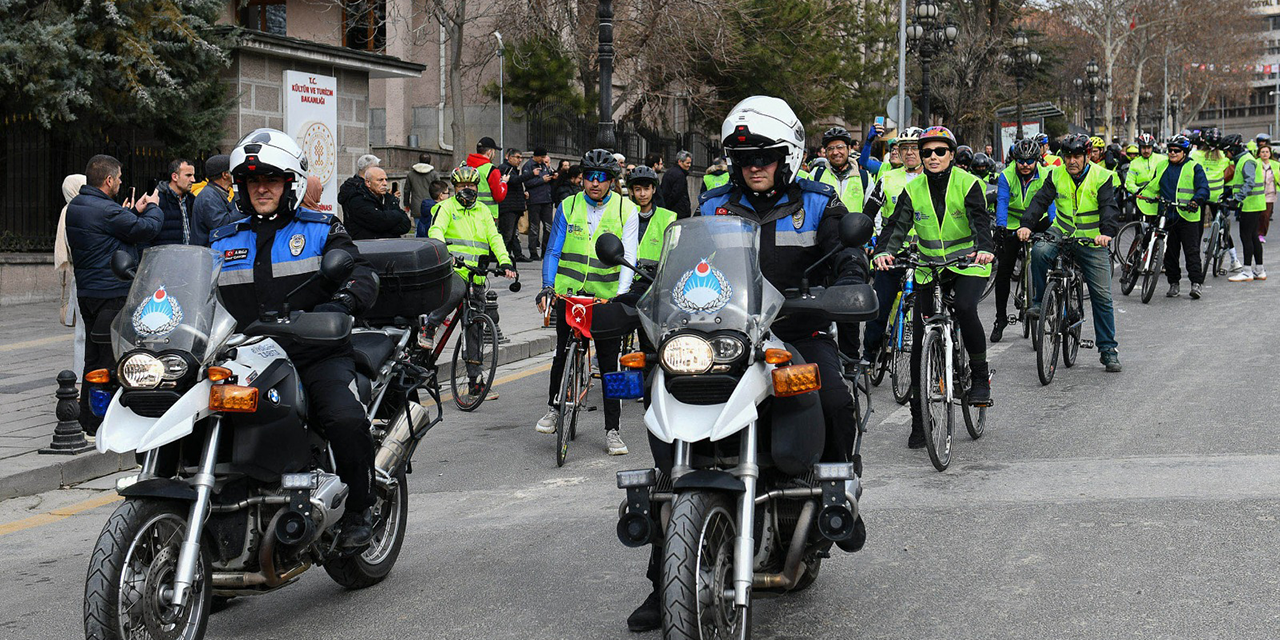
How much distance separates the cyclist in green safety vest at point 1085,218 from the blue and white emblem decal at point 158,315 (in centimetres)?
803

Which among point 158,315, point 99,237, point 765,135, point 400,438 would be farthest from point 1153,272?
point 158,315

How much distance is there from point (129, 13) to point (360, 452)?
1249cm

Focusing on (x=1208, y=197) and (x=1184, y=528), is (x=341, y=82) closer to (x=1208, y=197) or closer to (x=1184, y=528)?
(x=1208, y=197)

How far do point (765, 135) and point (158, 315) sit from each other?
2.19 metres

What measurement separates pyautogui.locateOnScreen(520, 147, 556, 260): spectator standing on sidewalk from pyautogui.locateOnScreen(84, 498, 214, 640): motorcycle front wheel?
18.4m

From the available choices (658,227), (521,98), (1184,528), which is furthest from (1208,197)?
(521,98)

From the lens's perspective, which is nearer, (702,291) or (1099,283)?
(702,291)

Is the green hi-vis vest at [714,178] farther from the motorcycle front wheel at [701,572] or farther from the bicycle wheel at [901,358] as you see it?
the motorcycle front wheel at [701,572]

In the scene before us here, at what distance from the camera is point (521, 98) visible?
2936 centimetres

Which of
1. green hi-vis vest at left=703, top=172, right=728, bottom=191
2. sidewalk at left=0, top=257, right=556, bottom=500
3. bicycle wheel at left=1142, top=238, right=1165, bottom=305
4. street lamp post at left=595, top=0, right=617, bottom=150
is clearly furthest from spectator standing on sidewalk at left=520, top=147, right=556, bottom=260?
bicycle wheel at left=1142, top=238, right=1165, bottom=305

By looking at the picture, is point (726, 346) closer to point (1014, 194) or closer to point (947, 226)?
point (947, 226)

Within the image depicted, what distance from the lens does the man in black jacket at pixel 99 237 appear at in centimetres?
950

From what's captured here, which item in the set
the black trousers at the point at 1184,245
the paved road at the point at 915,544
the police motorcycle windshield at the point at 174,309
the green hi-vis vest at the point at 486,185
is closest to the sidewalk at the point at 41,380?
the paved road at the point at 915,544

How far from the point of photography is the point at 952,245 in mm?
8414
